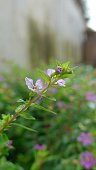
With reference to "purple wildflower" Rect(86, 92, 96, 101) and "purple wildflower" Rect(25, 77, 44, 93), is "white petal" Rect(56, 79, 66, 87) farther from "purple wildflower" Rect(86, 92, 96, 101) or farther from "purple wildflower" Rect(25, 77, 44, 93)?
"purple wildflower" Rect(86, 92, 96, 101)

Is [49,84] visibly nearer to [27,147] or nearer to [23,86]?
[27,147]

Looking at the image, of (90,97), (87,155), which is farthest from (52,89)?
(87,155)

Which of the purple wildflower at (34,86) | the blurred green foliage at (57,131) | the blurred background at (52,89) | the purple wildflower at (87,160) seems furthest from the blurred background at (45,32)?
the purple wildflower at (34,86)

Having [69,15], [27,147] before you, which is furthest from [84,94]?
[69,15]

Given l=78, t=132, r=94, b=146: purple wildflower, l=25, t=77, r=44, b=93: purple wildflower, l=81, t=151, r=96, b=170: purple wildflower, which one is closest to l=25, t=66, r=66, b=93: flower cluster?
l=25, t=77, r=44, b=93: purple wildflower

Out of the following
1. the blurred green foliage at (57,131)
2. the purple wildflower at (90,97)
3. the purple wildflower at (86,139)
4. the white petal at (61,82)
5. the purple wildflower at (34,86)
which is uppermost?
the purple wildflower at (90,97)

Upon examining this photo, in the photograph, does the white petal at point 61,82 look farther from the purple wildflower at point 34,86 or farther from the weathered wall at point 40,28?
the weathered wall at point 40,28
